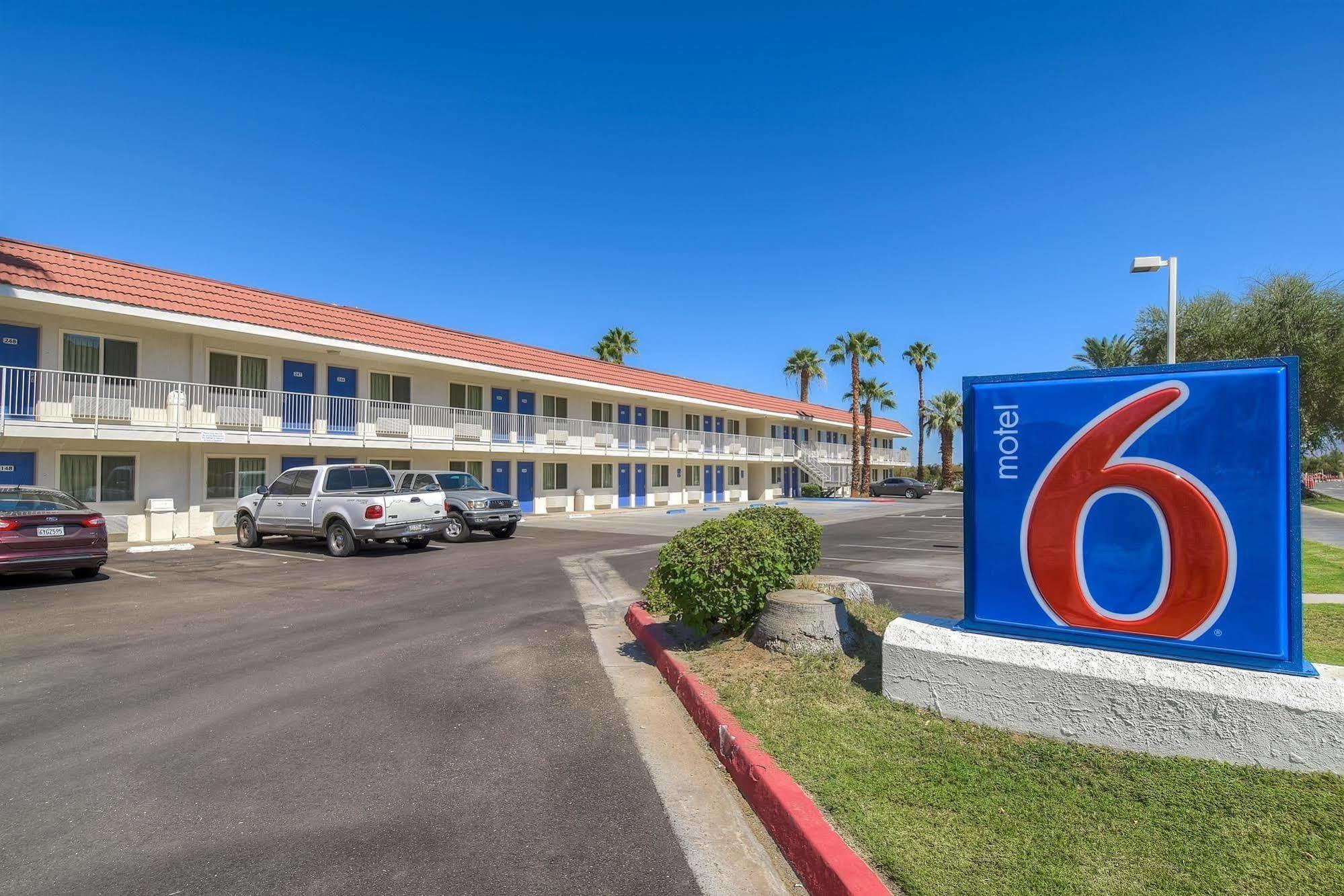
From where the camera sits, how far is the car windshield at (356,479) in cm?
1568

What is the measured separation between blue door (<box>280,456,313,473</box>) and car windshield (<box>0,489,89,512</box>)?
10029 mm

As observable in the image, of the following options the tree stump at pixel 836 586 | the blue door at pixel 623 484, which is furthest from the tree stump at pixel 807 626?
the blue door at pixel 623 484

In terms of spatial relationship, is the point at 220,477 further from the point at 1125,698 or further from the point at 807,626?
the point at 1125,698

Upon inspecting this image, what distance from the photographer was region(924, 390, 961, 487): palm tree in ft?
226

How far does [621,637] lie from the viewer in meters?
8.00

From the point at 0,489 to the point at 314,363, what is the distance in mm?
12007

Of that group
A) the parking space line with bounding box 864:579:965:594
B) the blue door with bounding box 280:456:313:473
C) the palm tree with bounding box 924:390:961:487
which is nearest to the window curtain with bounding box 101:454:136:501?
the blue door with bounding box 280:456:313:473

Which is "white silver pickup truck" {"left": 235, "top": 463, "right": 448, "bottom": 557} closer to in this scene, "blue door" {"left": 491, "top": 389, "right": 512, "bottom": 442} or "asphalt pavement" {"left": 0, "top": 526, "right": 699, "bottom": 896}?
"asphalt pavement" {"left": 0, "top": 526, "right": 699, "bottom": 896}

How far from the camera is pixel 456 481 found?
19922 mm

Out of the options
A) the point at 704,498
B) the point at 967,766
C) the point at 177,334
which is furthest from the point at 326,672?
the point at 704,498

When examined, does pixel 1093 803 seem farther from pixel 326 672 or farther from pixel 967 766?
pixel 326 672

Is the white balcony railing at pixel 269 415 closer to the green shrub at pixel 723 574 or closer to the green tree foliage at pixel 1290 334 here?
the green shrub at pixel 723 574

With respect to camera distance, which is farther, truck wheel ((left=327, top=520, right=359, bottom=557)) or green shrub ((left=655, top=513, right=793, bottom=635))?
truck wheel ((left=327, top=520, right=359, bottom=557))

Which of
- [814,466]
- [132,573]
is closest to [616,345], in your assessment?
[814,466]
